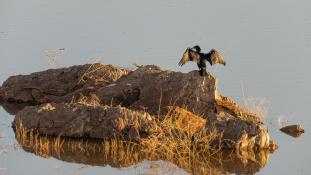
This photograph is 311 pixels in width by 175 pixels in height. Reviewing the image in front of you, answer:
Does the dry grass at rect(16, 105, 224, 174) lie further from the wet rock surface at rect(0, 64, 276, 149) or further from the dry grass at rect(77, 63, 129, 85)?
the dry grass at rect(77, 63, 129, 85)

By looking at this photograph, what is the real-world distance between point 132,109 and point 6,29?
10.2m

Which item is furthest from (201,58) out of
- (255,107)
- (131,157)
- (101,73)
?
(101,73)

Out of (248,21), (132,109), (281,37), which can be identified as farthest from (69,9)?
(132,109)

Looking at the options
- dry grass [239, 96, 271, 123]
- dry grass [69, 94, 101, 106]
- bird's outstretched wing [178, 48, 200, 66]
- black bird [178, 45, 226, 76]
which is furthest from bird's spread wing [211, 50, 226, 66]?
dry grass [69, 94, 101, 106]

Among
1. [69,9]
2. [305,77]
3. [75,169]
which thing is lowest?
[75,169]

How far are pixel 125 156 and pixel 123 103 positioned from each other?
284cm

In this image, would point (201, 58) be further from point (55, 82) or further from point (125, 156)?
point (55, 82)

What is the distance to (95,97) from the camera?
734 inches

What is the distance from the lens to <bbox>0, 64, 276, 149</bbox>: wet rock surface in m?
16.7

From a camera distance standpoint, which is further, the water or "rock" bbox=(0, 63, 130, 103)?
"rock" bbox=(0, 63, 130, 103)

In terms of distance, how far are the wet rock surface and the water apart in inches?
24.1

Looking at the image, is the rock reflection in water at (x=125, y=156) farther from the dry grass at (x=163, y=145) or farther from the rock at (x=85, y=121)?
the rock at (x=85, y=121)

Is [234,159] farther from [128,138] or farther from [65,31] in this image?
[65,31]

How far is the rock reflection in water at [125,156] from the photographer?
15742 mm
